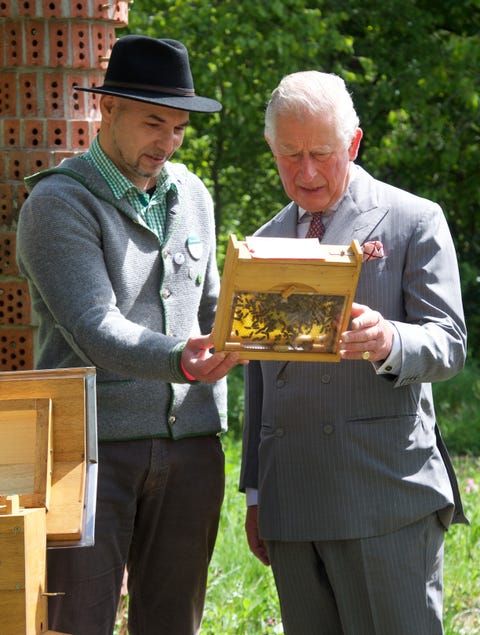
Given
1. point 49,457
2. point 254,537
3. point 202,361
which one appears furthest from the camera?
point 254,537

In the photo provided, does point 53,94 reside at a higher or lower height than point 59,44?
lower

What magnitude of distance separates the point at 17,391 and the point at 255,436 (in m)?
0.99

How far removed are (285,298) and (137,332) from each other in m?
0.52

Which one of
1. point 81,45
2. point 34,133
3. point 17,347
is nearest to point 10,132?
point 34,133

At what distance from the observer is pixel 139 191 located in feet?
11.3

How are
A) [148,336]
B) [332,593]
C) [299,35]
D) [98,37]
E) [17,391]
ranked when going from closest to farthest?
[17,391] < [148,336] < [332,593] < [98,37] < [299,35]

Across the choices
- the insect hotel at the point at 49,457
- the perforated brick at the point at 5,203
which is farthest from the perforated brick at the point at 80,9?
the insect hotel at the point at 49,457

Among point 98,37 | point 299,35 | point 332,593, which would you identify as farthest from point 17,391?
point 299,35

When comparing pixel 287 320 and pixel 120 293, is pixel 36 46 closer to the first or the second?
pixel 120 293

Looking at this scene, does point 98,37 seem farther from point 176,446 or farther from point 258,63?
point 258,63

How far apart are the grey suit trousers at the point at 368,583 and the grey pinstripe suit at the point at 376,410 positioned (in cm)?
5

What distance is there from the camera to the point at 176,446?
3475 mm

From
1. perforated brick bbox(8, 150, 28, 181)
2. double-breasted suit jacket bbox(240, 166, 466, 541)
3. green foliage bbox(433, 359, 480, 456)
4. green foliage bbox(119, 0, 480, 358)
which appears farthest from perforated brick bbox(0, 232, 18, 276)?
green foliage bbox(119, 0, 480, 358)

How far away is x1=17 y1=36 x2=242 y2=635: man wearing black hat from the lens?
3209 mm
